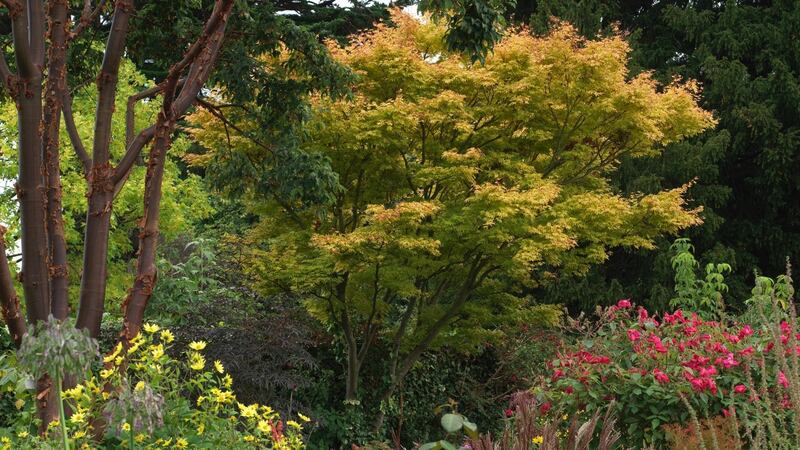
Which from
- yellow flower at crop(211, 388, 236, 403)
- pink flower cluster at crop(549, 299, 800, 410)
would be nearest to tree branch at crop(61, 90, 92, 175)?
yellow flower at crop(211, 388, 236, 403)

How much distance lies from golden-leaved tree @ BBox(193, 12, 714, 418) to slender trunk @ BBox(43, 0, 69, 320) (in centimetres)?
313

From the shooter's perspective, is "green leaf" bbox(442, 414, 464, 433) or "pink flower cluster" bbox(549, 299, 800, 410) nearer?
"green leaf" bbox(442, 414, 464, 433)

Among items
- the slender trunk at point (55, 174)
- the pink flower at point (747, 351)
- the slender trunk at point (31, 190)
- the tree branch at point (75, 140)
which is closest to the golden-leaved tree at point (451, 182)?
the tree branch at point (75, 140)

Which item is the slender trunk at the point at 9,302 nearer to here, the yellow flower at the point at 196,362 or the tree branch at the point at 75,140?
the tree branch at the point at 75,140

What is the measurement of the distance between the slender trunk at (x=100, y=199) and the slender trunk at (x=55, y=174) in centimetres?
14

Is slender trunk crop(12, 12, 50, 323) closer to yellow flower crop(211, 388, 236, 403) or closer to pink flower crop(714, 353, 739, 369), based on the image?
yellow flower crop(211, 388, 236, 403)

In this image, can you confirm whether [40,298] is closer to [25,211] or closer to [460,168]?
[25,211]

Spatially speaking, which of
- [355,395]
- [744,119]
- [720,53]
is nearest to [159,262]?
[355,395]

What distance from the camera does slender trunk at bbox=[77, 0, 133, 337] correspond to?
5.65m

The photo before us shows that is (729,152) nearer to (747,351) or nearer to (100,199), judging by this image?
(747,351)

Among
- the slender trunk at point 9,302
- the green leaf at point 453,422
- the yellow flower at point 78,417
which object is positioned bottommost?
the yellow flower at point 78,417

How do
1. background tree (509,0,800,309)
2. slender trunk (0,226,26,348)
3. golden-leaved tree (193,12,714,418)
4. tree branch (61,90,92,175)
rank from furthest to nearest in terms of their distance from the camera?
background tree (509,0,800,309), golden-leaved tree (193,12,714,418), tree branch (61,90,92,175), slender trunk (0,226,26,348)

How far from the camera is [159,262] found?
10422 millimetres

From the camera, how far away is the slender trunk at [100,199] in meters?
5.65
